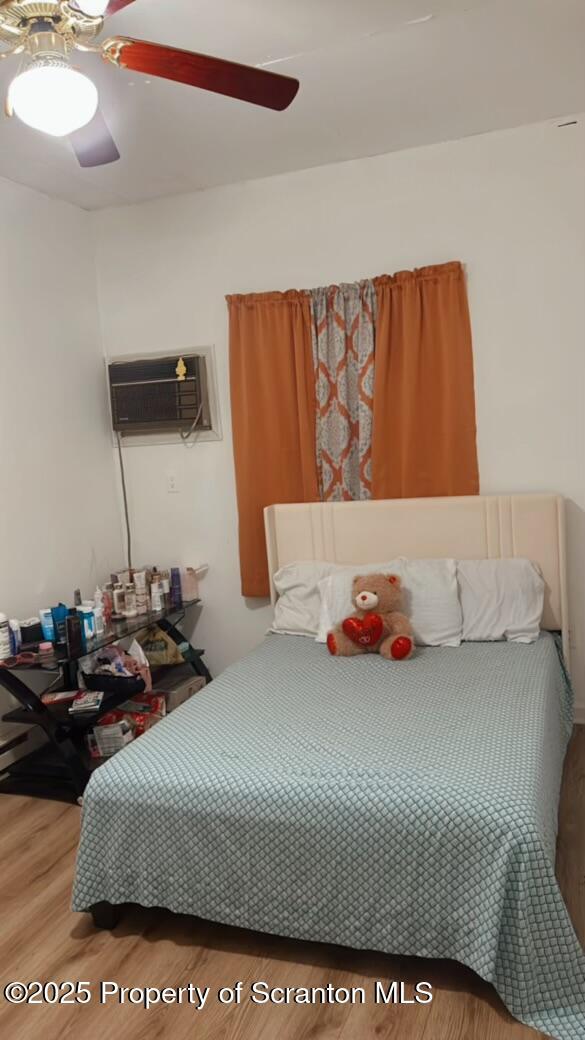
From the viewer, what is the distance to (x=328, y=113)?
2898 mm

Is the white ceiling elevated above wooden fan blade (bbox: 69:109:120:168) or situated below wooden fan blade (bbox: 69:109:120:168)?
above

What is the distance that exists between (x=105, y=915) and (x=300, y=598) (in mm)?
1559

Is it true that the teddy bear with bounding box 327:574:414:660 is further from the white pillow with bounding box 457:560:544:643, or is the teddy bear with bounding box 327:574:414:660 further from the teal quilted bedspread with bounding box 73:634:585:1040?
the teal quilted bedspread with bounding box 73:634:585:1040

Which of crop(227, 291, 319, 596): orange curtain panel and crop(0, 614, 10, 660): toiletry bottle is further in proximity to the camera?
crop(227, 291, 319, 596): orange curtain panel

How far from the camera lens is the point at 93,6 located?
5.47 ft

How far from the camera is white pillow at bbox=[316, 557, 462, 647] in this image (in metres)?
3.05

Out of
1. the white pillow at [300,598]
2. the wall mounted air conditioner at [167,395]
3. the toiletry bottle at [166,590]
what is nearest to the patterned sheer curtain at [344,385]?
the white pillow at [300,598]

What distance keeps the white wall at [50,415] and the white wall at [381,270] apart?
0.17 metres

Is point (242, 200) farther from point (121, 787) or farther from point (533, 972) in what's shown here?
point (533, 972)

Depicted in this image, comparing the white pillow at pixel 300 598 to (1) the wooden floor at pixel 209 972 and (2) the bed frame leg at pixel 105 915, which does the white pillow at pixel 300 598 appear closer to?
(1) the wooden floor at pixel 209 972

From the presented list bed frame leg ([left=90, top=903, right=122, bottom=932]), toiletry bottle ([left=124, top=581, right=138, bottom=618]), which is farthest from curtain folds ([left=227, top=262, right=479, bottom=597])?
bed frame leg ([left=90, top=903, right=122, bottom=932])

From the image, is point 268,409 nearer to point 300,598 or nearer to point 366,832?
point 300,598

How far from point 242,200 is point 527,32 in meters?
1.62

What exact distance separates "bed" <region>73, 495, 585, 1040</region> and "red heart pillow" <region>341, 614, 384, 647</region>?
331 mm
